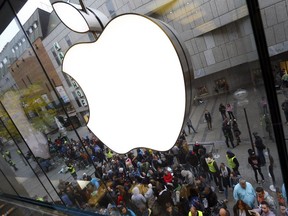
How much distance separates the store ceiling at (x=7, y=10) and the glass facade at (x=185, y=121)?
0.11ft

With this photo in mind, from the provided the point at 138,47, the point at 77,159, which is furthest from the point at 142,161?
the point at 138,47

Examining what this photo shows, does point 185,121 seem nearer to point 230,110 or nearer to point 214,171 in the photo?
point 230,110

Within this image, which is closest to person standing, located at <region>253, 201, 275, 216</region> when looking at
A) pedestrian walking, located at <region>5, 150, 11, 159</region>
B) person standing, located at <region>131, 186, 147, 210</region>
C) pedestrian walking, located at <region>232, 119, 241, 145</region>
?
pedestrian walking, located at <region>232, 119, 241, 145</region>

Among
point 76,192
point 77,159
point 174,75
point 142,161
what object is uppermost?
point 174,75

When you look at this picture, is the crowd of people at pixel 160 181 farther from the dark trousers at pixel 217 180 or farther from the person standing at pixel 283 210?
the person standing at pixel 283 210

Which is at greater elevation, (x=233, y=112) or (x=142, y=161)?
(x=233, y=112)

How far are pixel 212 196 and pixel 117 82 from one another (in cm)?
382

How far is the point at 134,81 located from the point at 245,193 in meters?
3.45

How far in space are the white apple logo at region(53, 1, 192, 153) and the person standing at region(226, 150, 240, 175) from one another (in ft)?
9.71

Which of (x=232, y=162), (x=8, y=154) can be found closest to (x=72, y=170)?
(x=8, y=154)

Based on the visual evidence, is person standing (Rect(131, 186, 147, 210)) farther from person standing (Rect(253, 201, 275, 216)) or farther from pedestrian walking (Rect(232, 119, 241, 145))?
pedestrian walking (Rect(232, 119, 241, 145))

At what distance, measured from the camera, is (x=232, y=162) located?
443 centimetres

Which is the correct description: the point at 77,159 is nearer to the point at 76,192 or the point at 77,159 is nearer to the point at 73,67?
the point at 76,192

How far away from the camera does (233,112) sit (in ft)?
11.9
